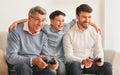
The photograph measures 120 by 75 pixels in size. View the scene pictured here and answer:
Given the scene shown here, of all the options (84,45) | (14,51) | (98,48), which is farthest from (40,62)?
(98,48)

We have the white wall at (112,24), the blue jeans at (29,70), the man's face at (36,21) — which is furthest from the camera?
the white wall at (112,24)

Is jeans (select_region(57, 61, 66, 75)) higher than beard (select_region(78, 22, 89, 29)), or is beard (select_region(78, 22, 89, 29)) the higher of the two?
beard (select_region(78, 22, 89, 29))

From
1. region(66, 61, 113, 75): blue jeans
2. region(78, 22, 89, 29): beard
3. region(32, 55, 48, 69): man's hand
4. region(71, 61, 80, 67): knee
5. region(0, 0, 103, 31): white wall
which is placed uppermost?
region(0, 0, 103, 31): white wall

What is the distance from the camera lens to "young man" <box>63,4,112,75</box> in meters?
2.49

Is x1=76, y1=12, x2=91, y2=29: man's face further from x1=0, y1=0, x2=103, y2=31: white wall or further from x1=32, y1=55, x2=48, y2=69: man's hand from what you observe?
x1=0, y1=0, x2=103, y2=31: white wall

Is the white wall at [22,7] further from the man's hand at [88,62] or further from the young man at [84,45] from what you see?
the man's hand at [88,62]

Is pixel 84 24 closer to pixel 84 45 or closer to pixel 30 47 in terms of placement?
pixel 84 45

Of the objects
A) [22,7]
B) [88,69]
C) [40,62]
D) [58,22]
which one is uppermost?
[22,7]

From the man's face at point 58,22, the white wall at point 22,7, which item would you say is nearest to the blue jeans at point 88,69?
the man's face at point 58,22

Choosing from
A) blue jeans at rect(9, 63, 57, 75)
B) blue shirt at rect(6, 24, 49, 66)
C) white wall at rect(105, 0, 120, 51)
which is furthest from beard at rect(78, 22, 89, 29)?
white wall at rect(105, 0, 120, 51)

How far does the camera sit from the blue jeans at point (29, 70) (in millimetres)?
2133

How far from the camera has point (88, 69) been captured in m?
2.51

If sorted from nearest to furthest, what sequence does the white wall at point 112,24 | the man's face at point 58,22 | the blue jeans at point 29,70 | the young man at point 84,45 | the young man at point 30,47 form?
the blue jeans at point 29,70, the young man at point 30,47, the young man at point 84,45, the man's face at point 58,22, the white wall at point 112,24

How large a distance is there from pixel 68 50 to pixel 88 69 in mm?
270
